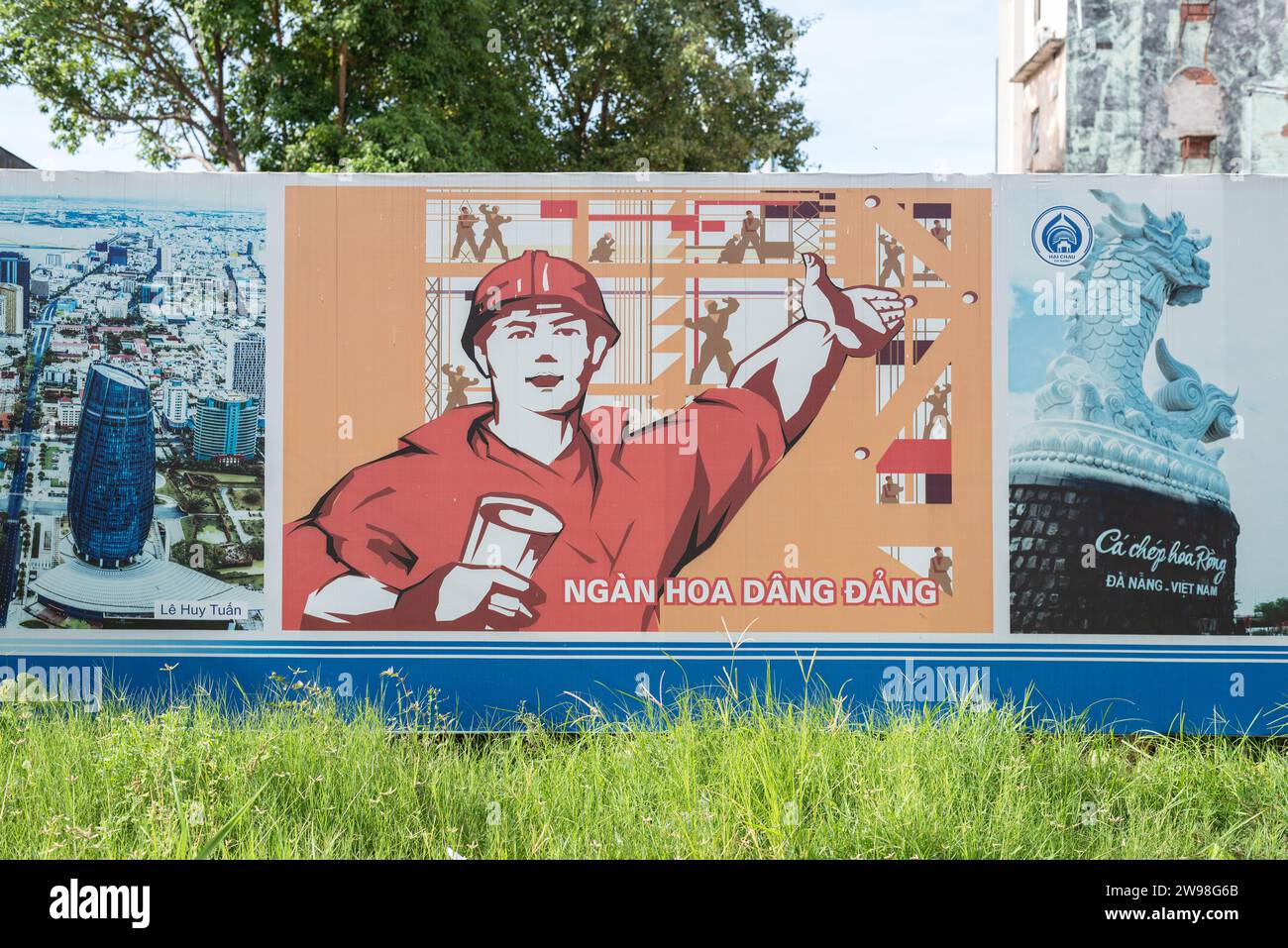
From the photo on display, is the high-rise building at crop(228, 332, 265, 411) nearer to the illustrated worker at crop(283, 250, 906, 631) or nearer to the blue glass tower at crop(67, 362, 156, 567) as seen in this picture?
the blue glass tower at crop(67, 362, 156, 567)

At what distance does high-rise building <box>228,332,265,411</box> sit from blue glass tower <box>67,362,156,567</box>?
0.42m

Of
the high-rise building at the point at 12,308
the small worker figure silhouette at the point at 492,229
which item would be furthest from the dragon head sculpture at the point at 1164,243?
the high-rise building at the point at 12,308

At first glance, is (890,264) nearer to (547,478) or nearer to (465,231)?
(547,478)

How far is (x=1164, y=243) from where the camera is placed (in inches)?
185

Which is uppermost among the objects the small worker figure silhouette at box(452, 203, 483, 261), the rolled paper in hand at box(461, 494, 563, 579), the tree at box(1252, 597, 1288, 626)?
the small worker figure silhouette at box(452, 203, 483, 261)

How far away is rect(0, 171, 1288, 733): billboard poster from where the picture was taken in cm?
468

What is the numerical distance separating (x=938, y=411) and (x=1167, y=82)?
14.8 m

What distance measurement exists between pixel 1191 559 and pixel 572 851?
3.15 meters

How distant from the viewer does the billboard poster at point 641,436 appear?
4.68 metres

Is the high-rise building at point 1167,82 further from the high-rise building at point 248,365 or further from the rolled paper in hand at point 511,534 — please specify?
the high-rise building at point 248,365

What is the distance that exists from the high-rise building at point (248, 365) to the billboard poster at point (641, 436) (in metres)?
0.01

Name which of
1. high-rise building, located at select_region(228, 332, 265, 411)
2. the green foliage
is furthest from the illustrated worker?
the green foliage

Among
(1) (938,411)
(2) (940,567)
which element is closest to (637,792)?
(2) (940,567)
